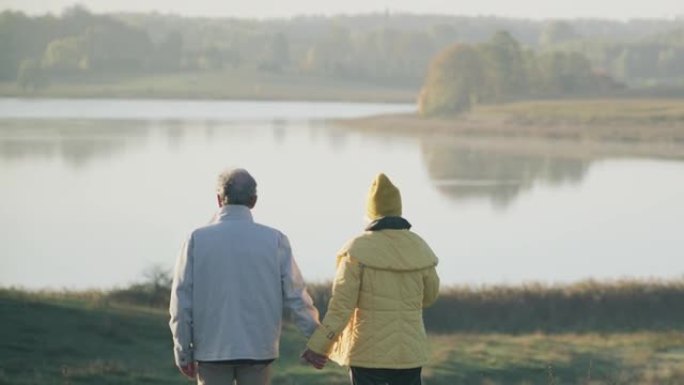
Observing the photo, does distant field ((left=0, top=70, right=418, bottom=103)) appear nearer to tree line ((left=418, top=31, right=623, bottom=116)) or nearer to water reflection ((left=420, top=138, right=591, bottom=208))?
tree line ((left=418, top=31, right=623, bottom=116))

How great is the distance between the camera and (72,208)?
45.8 metres

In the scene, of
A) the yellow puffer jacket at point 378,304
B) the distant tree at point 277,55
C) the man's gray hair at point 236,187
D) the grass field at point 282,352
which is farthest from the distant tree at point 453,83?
the man's gray hair at point 236,187

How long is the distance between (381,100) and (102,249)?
2338 inches

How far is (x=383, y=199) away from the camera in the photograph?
18.5 ft

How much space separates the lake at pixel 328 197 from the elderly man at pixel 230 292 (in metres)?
21.4

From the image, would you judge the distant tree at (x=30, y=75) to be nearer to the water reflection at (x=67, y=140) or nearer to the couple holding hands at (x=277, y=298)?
the water reflection at (x=67, y=140)

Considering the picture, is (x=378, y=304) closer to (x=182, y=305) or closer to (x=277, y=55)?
(x=182, y=305)

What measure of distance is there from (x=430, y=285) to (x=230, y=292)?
2.92 feet

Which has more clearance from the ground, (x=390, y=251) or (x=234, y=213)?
(x=234, y=213)

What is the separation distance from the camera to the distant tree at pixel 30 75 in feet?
204

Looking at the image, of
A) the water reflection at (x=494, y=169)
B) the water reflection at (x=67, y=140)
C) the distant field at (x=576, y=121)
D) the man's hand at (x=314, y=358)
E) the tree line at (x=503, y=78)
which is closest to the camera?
the man's hand at (x=314, y=358)

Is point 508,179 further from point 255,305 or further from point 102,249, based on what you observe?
point 255,305

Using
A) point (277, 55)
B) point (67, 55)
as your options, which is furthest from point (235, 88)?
point (67, 55)

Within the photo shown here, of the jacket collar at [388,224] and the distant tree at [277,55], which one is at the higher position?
the jacket collar at [388,224]
